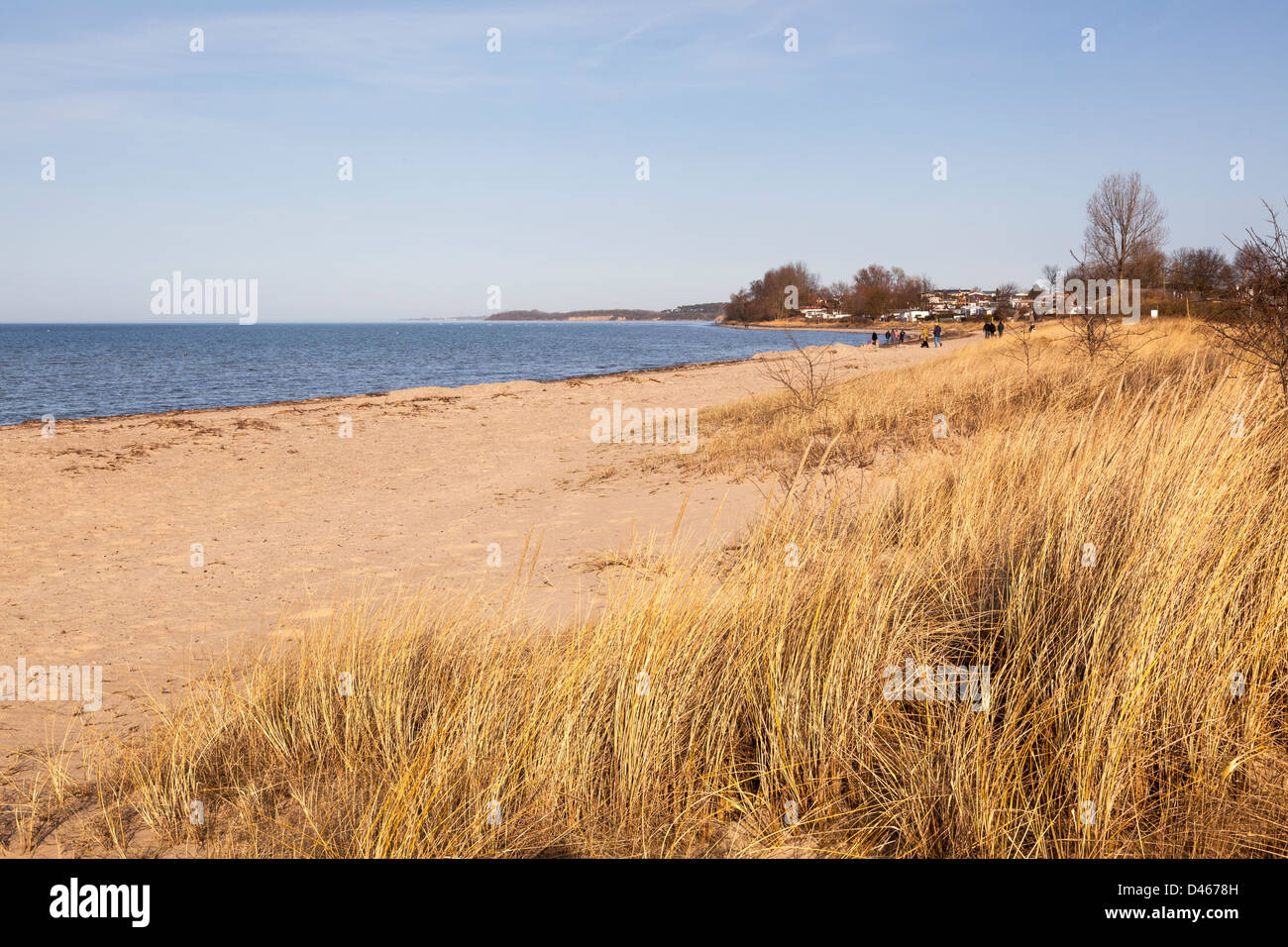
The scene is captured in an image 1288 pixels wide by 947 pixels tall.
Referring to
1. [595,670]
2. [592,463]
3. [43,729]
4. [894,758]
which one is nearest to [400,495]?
[592,463]

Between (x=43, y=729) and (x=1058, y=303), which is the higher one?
(x=1058, y=303)

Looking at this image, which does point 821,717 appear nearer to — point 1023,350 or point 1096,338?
point 1096,338

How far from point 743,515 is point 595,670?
16.9 ft

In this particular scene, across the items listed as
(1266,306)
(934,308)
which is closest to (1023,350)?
(1266,306)

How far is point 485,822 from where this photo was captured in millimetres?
2531

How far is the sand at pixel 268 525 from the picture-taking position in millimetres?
6098

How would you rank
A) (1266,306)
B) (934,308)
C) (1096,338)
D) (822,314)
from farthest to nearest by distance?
(822,314) < (934,308) < (1096,338) < (1266,306)

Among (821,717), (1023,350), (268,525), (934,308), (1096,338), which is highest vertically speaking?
(934,308)

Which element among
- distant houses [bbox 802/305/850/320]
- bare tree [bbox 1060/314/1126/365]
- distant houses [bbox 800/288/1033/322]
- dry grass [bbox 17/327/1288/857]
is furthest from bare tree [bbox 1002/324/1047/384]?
distant houses [bbox 802/305/850/320]

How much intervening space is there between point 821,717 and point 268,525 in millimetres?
9322

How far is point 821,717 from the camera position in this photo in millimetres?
2912

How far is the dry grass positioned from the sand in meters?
0.64

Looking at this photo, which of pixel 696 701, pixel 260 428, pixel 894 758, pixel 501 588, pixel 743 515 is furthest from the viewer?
pixel 260 428
